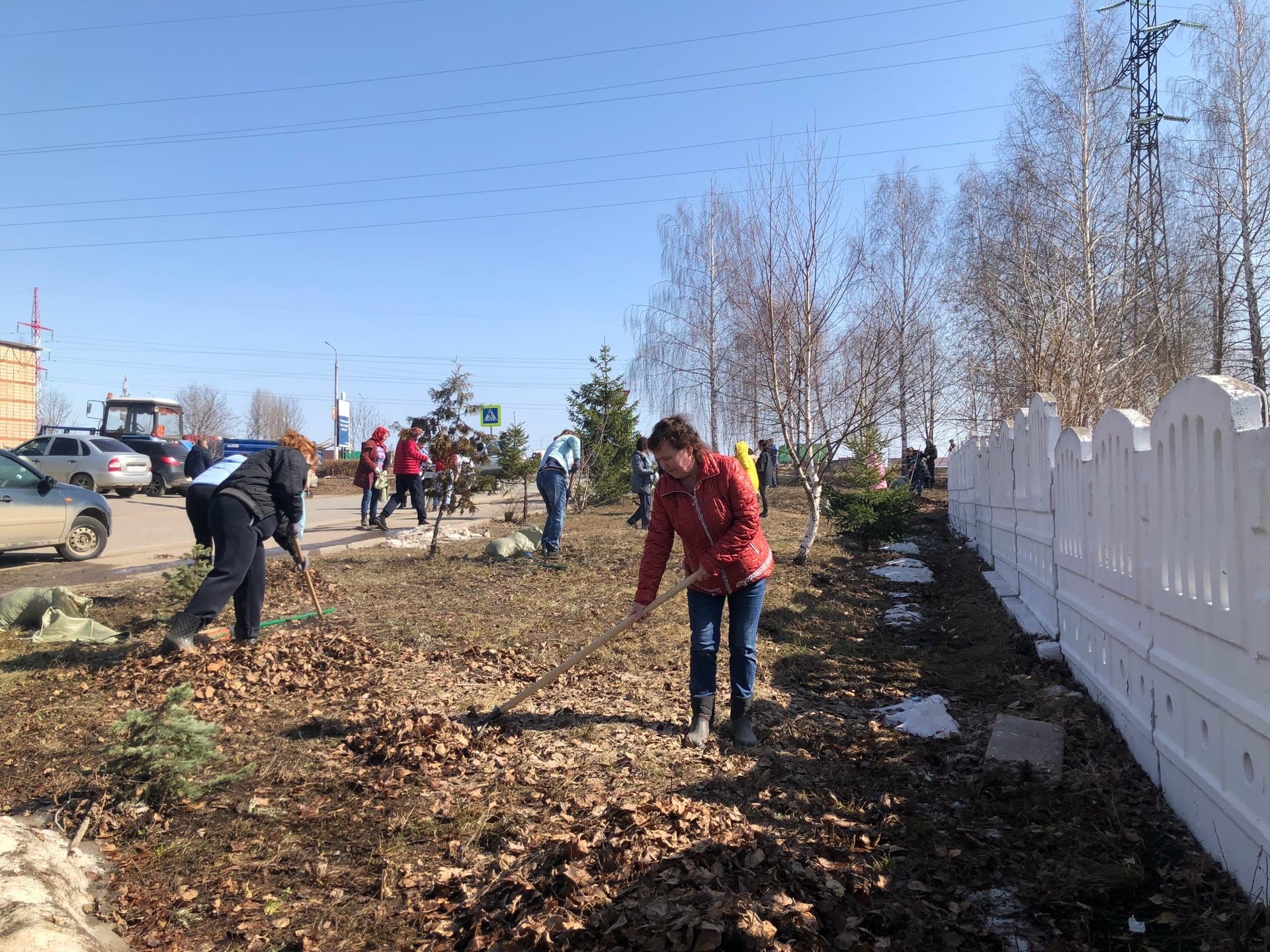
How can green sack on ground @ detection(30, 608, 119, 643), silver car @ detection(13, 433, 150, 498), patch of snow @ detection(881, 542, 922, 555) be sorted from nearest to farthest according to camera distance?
green sack on ground @ detection(30, 608, 119, 643), patch of snow @ detection(881, 542, 922, 555), silver car @ detection(13, 433, 150, 498)

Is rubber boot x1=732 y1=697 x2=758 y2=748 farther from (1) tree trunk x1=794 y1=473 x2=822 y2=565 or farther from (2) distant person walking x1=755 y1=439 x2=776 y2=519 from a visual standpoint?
(2) distant person walking x1=755 y1=439 x2=776 y2=519

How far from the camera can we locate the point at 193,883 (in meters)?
2.93

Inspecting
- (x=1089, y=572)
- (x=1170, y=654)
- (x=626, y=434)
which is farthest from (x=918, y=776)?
(x=626, y=434)

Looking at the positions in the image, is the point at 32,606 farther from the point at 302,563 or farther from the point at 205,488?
the point at 302,563

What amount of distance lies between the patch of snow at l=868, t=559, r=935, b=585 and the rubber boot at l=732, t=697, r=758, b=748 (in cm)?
667

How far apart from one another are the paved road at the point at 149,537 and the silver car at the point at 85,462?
1.99 feet

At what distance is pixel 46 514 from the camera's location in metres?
10.5

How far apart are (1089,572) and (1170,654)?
1581 millimetres

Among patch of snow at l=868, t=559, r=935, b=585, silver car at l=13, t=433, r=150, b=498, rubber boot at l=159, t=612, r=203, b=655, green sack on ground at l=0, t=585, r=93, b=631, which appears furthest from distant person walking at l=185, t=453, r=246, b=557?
silver car at l=13, t=433, r=150, b=498

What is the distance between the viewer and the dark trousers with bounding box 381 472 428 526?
548 inches

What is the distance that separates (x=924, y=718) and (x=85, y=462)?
78.8 feet

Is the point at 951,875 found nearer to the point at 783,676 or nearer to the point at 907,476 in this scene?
the point at 783,676

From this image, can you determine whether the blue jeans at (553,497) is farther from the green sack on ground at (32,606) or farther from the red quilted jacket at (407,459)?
the green sack on ground at (32,606)

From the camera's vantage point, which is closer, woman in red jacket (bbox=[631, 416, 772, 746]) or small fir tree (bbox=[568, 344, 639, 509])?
woman in red jacket (bbox=[631, 416, 772, 746])
